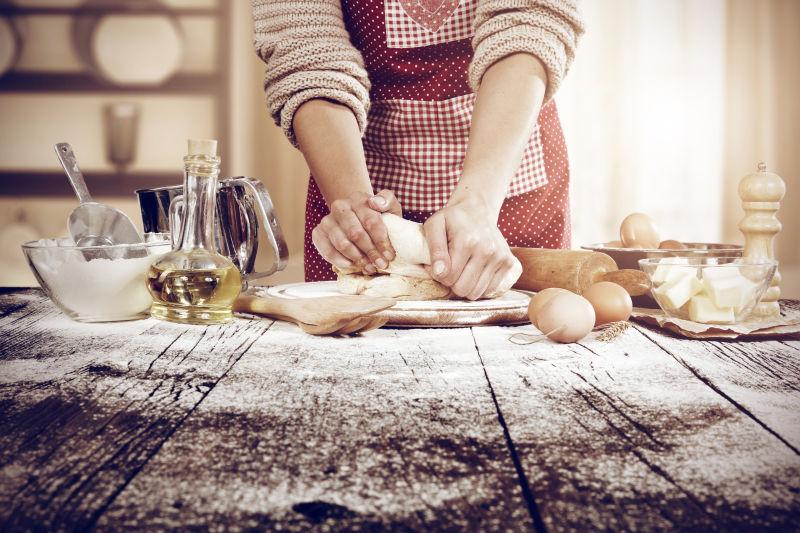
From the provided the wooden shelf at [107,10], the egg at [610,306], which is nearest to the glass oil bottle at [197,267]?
the egg at [610,306]

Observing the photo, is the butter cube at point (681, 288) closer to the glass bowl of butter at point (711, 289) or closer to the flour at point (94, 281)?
the glass bowl of butter at point (711, 289)

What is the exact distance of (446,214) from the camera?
1.02 meters

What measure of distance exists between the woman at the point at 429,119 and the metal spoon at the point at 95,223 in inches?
11.4

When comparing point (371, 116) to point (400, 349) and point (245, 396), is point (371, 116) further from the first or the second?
point (245, 396)

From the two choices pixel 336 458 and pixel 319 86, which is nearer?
pixel 336 458

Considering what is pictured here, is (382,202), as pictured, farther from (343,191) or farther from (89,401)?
(89,401)

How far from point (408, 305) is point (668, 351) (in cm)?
34

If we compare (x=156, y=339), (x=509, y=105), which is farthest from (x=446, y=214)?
(x=156, y=339)

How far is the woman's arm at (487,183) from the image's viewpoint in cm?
99

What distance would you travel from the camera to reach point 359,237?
3.48ft

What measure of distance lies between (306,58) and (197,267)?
611 millimetres

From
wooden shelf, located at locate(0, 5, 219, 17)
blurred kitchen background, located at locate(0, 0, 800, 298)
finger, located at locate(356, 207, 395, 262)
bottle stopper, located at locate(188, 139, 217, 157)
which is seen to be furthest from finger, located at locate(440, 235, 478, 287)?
wooden shelf, located at locate(0, 5, 219, 17)

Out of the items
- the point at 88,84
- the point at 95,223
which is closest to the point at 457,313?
the point at 95,223

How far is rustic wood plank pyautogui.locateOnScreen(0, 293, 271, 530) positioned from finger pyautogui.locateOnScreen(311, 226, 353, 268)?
0.67 ft
